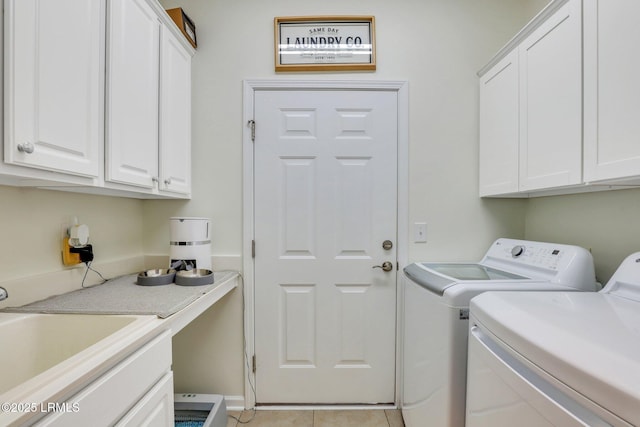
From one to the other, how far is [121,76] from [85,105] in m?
0.25

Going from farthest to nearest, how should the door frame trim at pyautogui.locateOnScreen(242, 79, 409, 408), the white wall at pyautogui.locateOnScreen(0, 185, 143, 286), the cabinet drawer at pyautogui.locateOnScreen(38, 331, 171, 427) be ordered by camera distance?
1. the door frame trim at pyautogui.locateOnScreen(242, 79, 409, 408)
2. the white wall at pyautogui.locateOnScreen(0, 185, 143, 286)
3. the cabinet drawer at pyautogui.locateOnScreen(38, 331, 171, 427)

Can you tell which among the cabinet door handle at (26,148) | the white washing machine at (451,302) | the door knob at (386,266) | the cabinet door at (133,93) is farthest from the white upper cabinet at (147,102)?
the white washing machine at (451,302)

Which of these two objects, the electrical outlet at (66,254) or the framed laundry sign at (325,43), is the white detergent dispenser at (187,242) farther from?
the framed laundry sign at (325,43)

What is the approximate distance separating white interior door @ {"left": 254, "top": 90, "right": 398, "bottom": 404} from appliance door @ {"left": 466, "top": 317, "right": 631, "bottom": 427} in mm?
865

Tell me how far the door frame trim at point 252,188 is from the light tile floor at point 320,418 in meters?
0.09

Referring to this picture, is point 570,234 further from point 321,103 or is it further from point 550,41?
point 321,103

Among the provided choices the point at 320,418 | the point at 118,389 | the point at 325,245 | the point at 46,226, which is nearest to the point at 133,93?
the point at 46,226

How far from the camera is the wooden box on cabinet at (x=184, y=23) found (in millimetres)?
1660

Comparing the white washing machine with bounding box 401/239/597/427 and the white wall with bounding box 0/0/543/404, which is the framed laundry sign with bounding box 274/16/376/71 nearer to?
the white wall with bounding box 0/0/543/404

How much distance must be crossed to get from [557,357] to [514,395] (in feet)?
0.66

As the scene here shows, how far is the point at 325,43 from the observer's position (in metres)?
1.84

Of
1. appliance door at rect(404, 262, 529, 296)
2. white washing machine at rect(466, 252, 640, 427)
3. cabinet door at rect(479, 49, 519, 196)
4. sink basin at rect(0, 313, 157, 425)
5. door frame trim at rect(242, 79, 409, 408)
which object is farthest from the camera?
door frame trim at rect(242, 79, 409, 408)

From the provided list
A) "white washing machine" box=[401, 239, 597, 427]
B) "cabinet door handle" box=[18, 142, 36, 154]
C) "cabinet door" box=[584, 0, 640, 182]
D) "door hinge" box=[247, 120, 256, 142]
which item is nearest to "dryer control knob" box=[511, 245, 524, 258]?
"white washing machine" box=[401, 239, 597, 427]

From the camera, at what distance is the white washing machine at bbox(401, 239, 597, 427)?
3.73 feet
